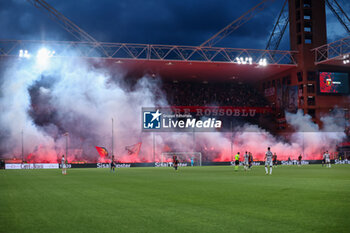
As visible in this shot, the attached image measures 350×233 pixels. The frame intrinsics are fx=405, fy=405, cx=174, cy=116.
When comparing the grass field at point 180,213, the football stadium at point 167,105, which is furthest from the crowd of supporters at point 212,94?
the grass field at point 180,213

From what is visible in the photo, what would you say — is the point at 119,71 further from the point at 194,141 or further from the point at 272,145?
the point at 272,145

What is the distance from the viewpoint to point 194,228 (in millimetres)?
8688

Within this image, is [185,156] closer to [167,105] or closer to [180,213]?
[167,105]

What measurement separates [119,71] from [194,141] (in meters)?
18.0

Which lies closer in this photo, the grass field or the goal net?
the grass field

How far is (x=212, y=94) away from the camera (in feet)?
250

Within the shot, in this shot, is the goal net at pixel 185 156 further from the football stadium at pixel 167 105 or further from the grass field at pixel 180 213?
the grass field at pixel 180 213

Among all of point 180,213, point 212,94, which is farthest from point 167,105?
point 180,213

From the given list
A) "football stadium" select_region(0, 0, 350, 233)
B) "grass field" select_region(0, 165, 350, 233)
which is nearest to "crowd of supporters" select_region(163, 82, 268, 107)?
"football stadium" select_region(0, 0, 350, 233)

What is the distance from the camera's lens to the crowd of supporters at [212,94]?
72.8 m

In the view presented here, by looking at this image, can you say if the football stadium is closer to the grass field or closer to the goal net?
the goal net

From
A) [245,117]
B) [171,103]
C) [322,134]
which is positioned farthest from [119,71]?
[322,134]

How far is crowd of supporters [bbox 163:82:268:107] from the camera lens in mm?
72775

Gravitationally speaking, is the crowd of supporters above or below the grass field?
above
